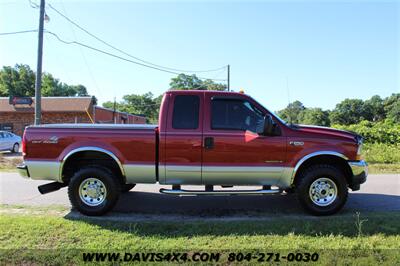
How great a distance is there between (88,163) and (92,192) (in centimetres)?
55

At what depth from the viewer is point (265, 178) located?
6176mm

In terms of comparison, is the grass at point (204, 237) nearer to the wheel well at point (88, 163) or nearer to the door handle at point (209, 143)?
the wheel well at point (88, 163)

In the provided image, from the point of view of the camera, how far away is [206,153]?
6.07m

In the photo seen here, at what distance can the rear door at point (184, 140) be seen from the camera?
6070mm

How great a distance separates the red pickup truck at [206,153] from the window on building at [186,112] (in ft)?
0.06

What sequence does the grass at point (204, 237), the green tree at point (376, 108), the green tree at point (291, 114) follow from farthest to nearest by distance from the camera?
the green tree at point (376, 108) → the green tree at point (291, 114) → the grass at point (204, 237)

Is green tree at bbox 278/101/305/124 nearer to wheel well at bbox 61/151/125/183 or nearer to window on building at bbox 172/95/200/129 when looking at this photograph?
window on building at bbox 172/95/200/129

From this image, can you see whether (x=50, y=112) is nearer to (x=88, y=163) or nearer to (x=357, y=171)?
(x=88, y=163)

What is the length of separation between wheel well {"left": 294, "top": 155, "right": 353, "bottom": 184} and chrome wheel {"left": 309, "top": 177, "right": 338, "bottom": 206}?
324mm

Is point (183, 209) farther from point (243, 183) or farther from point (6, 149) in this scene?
point (6, 149)

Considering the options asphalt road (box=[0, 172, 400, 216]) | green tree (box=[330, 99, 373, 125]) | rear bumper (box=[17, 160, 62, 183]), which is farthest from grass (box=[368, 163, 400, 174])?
green tree (box=[330, 99, 373, 125])

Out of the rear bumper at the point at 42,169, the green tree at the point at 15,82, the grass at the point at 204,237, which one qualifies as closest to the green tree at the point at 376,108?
the green tree at the point at 15,82

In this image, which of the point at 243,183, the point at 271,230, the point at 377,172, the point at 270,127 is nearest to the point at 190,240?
the point at 271,230

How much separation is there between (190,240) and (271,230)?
125cm
